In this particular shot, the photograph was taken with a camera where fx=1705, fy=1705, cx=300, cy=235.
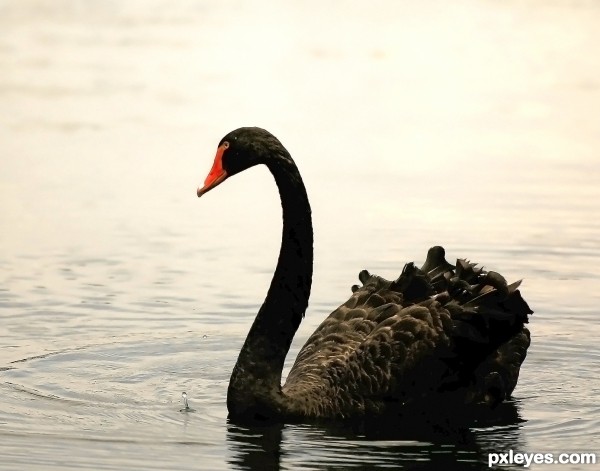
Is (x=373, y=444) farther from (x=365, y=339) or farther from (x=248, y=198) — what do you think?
(x=248, y=198)

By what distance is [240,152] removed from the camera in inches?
305

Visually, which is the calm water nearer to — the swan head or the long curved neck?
the long curved neck

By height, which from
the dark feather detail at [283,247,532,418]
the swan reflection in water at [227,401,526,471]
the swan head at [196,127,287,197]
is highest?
the swan head at [196,127,287,197]

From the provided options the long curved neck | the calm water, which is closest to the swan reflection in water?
the calm water

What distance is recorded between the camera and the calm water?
25.0ft

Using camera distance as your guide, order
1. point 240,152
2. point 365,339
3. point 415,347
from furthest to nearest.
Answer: point 365,339 → point 415,347 → point 240,152

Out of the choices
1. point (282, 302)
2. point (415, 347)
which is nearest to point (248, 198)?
point (282, 302)

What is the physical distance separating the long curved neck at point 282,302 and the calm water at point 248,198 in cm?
26

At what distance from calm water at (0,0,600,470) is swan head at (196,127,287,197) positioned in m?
1.11

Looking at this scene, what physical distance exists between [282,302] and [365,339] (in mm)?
429

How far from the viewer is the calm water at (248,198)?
299 inches

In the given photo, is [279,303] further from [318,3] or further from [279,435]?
[318,3]

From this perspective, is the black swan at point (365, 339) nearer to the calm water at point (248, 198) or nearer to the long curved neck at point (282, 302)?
the long curved neck at point (282, 302)

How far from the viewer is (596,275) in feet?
35.5
